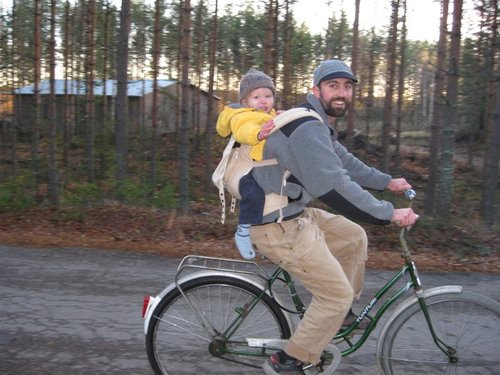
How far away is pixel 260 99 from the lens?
3.17m

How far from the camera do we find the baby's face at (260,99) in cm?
317

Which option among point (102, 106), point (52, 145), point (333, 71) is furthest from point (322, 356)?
point (102, 106)

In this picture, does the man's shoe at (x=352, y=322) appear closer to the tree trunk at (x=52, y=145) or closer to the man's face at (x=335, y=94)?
the man's face at (x=335, y=94)

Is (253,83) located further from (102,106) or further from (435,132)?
(102,106)

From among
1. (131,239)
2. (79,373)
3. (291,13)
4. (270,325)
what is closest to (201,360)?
(270,325)

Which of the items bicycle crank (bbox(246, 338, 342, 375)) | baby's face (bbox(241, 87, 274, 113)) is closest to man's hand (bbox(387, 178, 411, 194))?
baby's face (bbox(241, 87, 274, 113))

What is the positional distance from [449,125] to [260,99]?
29.4 ft

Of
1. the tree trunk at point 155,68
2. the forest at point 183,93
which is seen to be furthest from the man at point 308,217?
the tree trunk at point 155,68

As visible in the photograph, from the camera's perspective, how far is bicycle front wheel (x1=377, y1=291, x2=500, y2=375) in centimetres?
304

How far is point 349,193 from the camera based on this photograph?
2820 mm

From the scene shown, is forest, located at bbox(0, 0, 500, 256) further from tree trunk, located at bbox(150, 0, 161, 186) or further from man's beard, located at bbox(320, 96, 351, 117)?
man's beard, located at bbox(320, 96, 351, 117)

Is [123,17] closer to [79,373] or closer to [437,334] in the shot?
[79,373]

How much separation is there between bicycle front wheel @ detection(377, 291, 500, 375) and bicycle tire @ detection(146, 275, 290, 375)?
73 cm

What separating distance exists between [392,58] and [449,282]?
1556 cm
